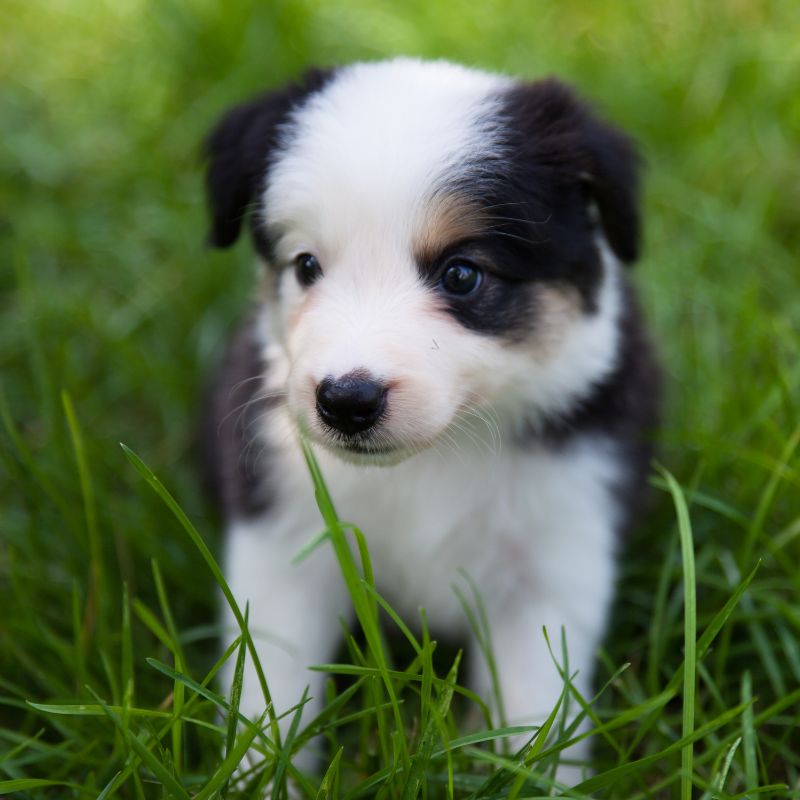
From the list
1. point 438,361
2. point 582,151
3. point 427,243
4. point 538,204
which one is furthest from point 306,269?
point 582,151

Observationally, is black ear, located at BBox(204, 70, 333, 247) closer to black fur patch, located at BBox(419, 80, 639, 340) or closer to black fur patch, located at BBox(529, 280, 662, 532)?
black fur patch, located at BBox(419, 80, 639, 340)

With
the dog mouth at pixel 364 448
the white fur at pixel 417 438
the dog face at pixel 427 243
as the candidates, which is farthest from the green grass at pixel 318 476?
the dog face at pixel 427 243

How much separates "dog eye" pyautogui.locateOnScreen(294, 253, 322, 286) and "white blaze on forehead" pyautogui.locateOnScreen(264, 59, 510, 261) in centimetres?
3

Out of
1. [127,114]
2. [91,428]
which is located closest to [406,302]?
[91,428]

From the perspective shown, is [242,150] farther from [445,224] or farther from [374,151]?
[445,224]

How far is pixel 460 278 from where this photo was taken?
8.29 feet

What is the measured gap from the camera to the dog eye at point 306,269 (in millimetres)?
2599

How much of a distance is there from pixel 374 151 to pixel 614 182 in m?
0.69

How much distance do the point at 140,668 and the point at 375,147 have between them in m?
1.64

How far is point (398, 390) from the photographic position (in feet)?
7.36

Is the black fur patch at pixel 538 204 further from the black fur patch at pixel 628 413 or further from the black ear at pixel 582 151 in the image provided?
the black fur patch at pixel 628 413

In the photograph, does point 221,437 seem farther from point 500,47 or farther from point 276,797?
point 500,47

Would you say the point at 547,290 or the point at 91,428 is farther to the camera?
the point at 91,428

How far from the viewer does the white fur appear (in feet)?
7.81
